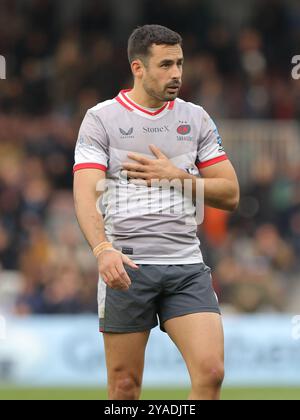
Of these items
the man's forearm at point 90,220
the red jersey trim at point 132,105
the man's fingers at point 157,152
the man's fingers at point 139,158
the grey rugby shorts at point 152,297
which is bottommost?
the grey rugby shorts at point 152,297

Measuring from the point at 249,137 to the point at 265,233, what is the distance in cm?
235

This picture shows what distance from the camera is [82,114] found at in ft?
58.6

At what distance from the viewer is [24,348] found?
1416 cm

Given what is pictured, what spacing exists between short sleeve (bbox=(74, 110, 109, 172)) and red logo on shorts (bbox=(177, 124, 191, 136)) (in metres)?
0.48

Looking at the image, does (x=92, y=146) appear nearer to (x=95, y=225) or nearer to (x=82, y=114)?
(x=95, y=225)

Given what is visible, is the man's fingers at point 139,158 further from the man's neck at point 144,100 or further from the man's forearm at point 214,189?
the man's neck at point 144,100

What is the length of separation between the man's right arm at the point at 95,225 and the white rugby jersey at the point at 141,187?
84 mm

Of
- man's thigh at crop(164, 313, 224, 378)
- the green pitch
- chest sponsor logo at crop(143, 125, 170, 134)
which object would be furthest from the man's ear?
the green pitch

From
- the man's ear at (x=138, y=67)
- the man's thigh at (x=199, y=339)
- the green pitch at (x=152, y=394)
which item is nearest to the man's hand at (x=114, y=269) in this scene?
the man's thigh at (x=199, y=339)

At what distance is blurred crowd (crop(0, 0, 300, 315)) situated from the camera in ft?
51.8

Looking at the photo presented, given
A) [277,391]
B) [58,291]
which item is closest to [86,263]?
[58,291]

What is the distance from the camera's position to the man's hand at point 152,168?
7027 mm

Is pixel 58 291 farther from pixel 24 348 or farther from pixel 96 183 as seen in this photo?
pixel 96 183

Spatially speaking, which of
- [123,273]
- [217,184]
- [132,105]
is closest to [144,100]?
[132,105]
